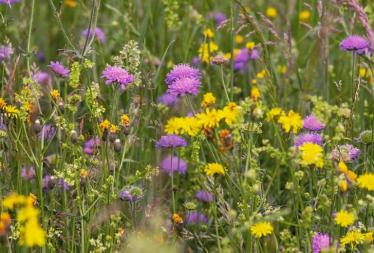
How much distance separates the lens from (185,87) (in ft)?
6.70

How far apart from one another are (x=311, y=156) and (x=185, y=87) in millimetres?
441

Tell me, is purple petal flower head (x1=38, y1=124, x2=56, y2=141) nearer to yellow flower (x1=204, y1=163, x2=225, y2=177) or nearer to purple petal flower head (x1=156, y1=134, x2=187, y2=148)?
purple petal flower head (x1=156, y1=134, x2=187, y2=148)

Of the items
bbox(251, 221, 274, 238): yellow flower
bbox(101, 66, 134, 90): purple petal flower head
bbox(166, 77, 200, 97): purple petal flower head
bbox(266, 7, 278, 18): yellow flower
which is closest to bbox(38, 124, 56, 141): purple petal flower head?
bbox(101, 66, 134, 90): purple petal flower head

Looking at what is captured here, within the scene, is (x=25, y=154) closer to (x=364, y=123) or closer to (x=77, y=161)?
(x=77, y=161)

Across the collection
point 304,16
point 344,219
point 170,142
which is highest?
point 304,16

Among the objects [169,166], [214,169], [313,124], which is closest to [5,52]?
[169,166]

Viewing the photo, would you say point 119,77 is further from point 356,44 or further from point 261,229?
point 356,44

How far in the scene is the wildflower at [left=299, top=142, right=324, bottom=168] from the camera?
5.55 feet

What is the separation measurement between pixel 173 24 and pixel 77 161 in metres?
1.16

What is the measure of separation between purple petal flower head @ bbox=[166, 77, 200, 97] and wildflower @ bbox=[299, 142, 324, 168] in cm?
35

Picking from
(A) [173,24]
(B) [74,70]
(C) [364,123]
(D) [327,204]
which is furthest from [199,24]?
(D) [327,204]

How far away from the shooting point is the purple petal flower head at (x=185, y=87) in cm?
204

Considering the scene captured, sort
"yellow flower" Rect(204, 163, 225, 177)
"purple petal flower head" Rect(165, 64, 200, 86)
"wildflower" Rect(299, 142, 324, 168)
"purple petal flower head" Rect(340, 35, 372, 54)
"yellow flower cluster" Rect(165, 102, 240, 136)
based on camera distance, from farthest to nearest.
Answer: "purple petal flower head" Rect(340, 35, 372, 54)
"purple petal flower head" Rect(165, 64, 200, 86)
"yellow flower" Rect(204, 163, 225, 177)
"yellow flower cluster" Rect(165, 102, 240, 136)
"wildflower" Rect(299, 142, 324, 168)

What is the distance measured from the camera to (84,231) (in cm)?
193
